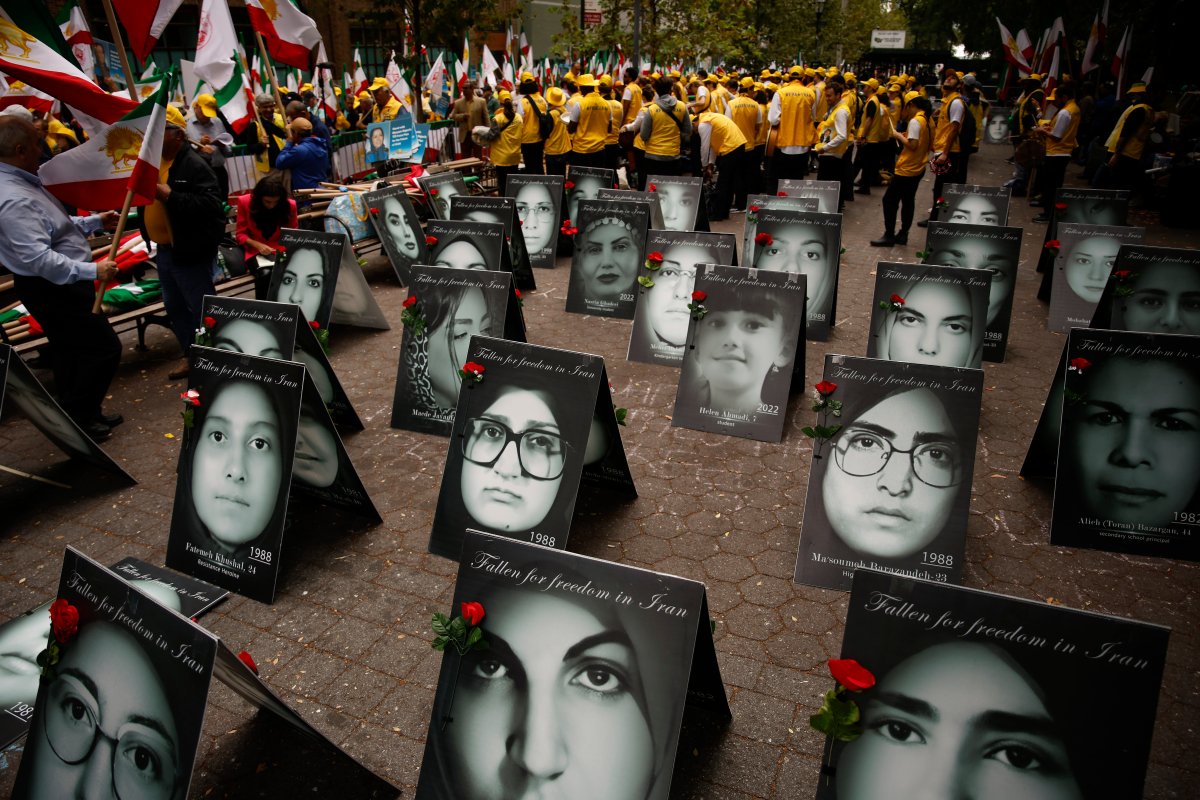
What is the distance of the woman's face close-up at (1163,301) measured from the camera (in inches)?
237

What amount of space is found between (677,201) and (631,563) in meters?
6.32

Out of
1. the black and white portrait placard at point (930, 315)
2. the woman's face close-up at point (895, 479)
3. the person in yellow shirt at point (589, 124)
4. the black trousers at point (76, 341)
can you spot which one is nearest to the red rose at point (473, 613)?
the woman's face close-up at point (895, 479)

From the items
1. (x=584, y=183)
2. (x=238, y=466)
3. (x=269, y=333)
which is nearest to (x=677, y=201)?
(x=584, y=183)

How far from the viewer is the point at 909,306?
5898 millimetres

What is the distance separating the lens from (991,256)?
23.2ft

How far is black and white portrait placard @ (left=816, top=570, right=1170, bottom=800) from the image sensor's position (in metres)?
2.09

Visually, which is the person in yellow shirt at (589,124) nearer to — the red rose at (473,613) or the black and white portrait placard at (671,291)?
the black and white portrait placard at (671,291)

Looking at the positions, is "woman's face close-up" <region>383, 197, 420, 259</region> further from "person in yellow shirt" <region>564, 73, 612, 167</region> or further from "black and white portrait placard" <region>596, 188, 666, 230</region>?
"person in yellow shirt" <region>564, 73, 612, 167</region>

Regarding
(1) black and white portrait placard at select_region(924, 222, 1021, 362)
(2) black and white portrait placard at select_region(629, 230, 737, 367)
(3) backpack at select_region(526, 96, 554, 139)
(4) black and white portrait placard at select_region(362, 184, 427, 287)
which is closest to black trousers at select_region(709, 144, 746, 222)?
(3) backpack at select_region(526, 96, 554, 139)

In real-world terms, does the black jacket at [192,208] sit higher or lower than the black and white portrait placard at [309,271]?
higher

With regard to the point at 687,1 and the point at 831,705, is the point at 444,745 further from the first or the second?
the point at 687,1

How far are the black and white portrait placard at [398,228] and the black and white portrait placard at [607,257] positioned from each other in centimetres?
230

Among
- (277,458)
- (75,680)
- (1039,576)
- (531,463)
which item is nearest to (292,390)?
(277,458)

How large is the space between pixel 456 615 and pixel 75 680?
126 cm
